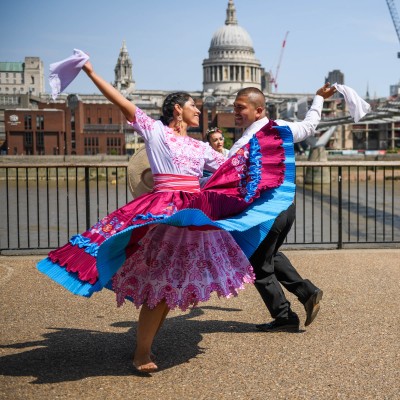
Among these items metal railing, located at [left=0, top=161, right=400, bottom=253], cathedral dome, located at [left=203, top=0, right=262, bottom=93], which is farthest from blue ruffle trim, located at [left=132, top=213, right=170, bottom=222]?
cathedral dome, located at [left=203, top=0, right=262, bottom=93]

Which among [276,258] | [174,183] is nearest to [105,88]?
[174,183]

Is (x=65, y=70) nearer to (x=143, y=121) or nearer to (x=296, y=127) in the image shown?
(x=143, y=121)

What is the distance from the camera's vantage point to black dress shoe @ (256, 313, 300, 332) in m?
4.95

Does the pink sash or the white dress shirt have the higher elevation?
the white dress shirt

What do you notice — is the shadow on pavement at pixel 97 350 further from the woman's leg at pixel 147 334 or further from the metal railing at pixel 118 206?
the metal railing at pixel 118 206

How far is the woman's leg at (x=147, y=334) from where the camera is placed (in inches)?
158

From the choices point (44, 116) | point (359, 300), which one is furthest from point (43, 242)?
point (44, 116)

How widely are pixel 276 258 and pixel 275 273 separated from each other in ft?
0.32

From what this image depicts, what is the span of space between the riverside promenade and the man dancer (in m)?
0.13

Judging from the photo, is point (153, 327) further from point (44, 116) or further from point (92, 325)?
point (44, 116)

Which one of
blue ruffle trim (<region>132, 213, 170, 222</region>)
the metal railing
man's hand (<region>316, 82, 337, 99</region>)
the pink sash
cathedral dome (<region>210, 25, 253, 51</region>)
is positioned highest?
cathedral dome (<region>210, 25, 253, 51</region>)

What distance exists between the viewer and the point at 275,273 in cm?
507

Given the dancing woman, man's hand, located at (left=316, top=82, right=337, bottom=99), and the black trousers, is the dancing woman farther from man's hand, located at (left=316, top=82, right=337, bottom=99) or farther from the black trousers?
man's hand, located at (left=316, top=82, right=337, bottom=99)

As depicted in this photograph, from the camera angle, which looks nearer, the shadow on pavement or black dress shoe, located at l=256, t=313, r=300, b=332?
the shadow on pavement
